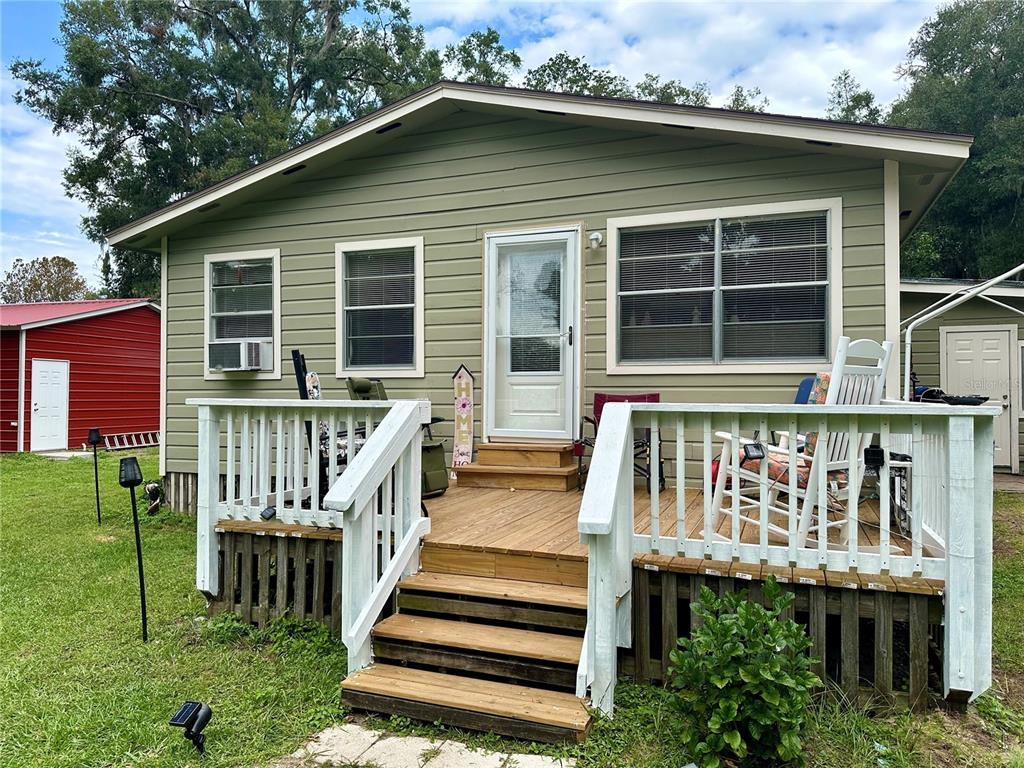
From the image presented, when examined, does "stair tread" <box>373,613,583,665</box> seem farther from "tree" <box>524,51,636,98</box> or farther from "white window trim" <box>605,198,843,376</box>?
"tree" <box>524,51,636,98</box>

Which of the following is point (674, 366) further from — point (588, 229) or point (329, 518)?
point (329, 518)

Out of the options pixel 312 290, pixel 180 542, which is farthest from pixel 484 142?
pixel 180 542

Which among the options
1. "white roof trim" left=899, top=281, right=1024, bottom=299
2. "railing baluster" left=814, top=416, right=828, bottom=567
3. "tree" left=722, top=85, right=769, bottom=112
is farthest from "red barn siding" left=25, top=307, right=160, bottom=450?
"tree" left=722, top=85, right=769, bottom=112

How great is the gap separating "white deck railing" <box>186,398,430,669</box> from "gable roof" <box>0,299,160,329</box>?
11.8 m

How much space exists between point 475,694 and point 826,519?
1.65 metres

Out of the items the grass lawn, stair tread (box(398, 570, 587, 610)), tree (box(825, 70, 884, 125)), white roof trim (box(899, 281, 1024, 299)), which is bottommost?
the grass lawn

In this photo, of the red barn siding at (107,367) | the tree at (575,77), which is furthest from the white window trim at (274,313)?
the tree at (575,77)

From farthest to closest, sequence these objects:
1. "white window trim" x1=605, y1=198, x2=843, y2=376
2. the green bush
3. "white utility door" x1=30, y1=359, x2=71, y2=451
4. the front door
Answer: "white utility door" x1=30, y1=359, x2=71, y2=451
the front door
"white window trim" x1=605, y1=198, x2=843, y2=376
the green bush

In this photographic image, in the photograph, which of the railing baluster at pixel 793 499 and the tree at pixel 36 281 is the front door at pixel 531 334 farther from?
the tree at pixel 36 281

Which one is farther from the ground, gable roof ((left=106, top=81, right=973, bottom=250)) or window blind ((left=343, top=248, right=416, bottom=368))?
gable roof ((left=106, top=81, right=973, bottom=250))

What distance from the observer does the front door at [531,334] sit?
5.28m

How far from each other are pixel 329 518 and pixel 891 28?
22.2 metres

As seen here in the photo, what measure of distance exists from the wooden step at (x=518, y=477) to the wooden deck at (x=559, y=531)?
81mm

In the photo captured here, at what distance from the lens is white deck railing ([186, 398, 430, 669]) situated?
2889 mm
